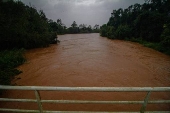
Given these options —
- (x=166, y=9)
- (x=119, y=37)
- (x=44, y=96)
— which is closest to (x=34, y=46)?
(x=44, y=96)

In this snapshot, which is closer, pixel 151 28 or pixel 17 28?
pixel 17 28

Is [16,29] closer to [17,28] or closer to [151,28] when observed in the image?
[17,28]

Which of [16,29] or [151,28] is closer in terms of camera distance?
[16,29]

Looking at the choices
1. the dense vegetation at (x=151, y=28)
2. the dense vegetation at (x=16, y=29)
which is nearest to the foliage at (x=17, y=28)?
the dense vegetation at (x=16, y=29)

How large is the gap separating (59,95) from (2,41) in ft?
45.5

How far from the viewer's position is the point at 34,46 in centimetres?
1852

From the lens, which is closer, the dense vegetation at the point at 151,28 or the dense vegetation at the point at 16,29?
the dense vegetation at the point at 16,29

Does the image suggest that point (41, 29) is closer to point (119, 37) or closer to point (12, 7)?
point (12, 7)

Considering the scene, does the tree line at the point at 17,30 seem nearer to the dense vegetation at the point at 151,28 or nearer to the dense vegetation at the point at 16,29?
the dense vegetation at the point at 16,29

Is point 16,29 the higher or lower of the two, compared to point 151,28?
higher

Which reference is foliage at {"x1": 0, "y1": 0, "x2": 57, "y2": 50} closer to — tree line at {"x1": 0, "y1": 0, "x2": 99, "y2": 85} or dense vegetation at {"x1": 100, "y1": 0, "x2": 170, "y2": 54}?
tree line at {"x1": 0, "y1": 0, "x2": 99, "y2": 85}

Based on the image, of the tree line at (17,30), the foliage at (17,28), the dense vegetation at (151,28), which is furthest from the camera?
the dense vegetation at (151,28)

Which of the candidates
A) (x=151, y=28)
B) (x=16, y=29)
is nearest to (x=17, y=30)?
(x=16, y=29)

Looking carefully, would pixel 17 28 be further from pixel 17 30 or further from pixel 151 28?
pixel 151 28
